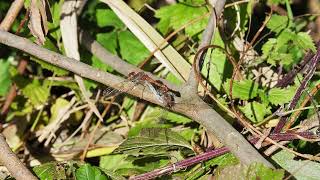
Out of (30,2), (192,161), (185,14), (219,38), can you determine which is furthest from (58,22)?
(192,161)

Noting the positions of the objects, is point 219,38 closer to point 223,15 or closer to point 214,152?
point 223,15

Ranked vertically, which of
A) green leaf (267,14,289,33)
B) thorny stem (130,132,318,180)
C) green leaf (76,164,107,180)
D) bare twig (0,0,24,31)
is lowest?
thorny stem (130,132,318,180)

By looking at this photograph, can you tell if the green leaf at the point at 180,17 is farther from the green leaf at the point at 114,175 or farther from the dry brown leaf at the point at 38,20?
the green leaf at the point at 114,175

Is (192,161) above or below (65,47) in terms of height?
below

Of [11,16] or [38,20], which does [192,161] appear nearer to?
[38,20]

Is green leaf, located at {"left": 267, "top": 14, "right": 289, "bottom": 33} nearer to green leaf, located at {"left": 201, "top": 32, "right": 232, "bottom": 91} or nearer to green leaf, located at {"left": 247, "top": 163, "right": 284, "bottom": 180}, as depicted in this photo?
green leaf, located at {"left": 201, "top": 32, "right": 232, "bottom": 91}

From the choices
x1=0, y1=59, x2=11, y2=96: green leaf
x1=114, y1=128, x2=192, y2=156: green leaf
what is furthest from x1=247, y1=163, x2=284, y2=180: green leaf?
x1=0, y1=59, x2=11, y2=96: green leaf

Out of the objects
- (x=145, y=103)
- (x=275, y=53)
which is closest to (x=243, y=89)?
(x=275, y=53)
